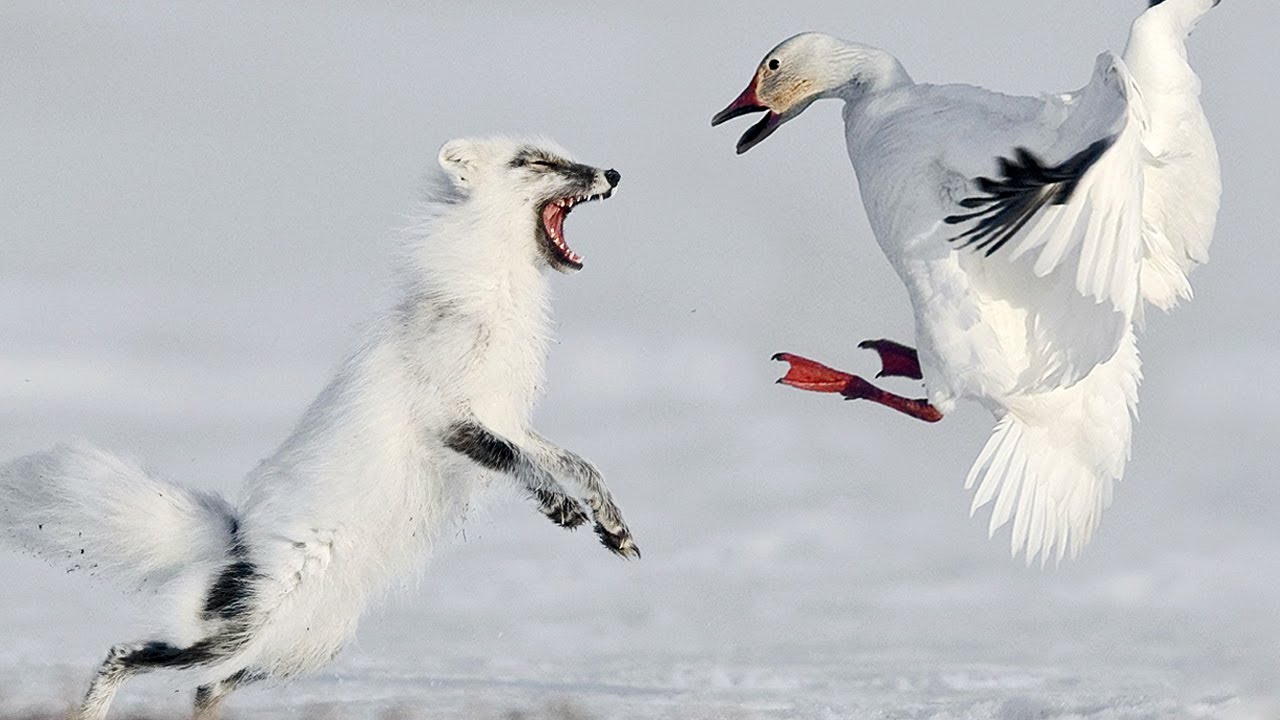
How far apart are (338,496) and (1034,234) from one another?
2.86 m

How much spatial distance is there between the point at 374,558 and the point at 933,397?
2.92 meters

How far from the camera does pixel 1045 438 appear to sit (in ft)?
28.3

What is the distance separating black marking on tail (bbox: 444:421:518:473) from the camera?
6.92 m

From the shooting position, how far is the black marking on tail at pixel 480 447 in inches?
272

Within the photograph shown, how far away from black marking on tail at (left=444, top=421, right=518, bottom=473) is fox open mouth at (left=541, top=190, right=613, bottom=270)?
3.01ft

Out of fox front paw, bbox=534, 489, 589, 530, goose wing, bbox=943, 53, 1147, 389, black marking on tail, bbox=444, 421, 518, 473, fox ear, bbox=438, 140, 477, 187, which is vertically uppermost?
fox ear, bbox=438, 140, 477, 187

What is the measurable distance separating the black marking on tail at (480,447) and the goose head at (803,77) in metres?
2.94

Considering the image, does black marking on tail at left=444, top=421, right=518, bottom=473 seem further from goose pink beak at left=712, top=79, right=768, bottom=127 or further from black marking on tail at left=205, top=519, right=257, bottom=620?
goose pink beak at left=712, top=79, right=768, bottom=127

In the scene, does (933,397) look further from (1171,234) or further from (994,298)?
(1171,234)

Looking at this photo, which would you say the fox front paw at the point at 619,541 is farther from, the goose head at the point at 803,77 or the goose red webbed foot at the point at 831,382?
the goose head at the point at 803,77

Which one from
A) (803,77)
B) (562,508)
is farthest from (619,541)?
(803,77)

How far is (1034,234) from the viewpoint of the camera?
6.87 metres

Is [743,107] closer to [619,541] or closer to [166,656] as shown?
[619,541]

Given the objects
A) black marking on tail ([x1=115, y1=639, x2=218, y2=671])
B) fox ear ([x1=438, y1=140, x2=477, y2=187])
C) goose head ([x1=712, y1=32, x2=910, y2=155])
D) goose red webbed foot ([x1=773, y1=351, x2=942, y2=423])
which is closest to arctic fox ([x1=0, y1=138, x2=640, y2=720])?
black marking on tail ([x1=115, y1=639, x2=218, y2=671])
